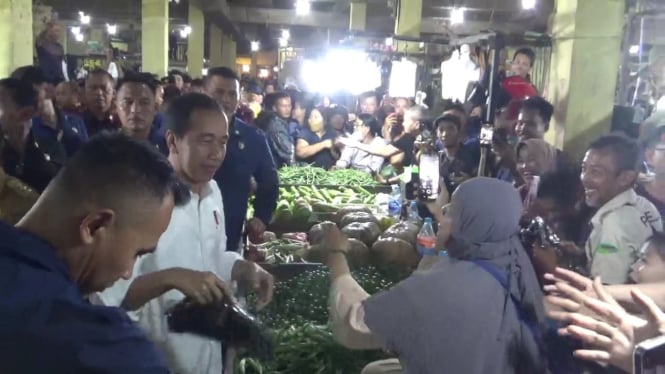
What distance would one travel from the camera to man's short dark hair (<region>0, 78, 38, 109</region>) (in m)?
4.05

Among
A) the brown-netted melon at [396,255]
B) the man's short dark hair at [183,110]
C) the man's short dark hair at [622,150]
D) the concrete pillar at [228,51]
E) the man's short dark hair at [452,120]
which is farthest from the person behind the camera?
the concrete pillar at [228,51]

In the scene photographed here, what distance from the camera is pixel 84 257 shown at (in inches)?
56.2

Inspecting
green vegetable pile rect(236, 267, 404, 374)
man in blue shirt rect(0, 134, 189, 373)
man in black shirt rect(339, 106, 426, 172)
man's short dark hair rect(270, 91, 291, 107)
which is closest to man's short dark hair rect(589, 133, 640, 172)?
green vegetable pile rect(236, 267, 404, 374)

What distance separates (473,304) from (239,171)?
7.54ft

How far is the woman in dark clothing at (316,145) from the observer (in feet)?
31.1

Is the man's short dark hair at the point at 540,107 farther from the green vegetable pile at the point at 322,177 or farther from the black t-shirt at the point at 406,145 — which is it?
the black t-shirt at the point at 406,145

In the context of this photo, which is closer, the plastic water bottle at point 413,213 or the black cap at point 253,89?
the plastic water bottle at point 413,213

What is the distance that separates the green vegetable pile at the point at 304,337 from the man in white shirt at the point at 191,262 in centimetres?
77

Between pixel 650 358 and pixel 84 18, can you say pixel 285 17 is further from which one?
pixel 650 358

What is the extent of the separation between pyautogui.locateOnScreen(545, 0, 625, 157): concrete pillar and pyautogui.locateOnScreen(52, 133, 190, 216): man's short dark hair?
5816 mm

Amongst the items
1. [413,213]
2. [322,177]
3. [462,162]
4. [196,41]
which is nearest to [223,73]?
[413,213]

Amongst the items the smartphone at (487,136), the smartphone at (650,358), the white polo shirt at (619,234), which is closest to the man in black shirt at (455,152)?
the smartphone at (487,136)

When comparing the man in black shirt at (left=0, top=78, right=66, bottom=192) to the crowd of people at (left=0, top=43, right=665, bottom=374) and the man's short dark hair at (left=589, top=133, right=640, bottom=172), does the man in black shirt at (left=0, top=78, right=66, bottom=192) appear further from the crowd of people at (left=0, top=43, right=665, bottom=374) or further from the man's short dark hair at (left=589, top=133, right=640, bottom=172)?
the man's short dark hair at (left=589, top=133, right=640, bottom=172)

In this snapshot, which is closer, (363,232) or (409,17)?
(363,232)
